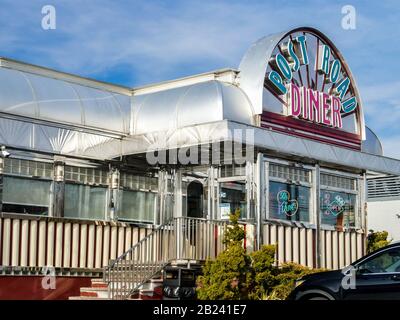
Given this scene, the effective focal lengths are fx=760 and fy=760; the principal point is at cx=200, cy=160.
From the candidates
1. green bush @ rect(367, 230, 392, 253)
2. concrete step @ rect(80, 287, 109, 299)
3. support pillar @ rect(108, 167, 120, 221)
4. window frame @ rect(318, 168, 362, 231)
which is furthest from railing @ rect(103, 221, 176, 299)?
green bush @ rect(367, 230, 392, 253)

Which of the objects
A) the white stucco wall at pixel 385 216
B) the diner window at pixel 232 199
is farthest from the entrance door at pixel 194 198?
the white stucco wall at pixel 385 216

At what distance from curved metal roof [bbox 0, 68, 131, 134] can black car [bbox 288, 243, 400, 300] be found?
7594 millimetres

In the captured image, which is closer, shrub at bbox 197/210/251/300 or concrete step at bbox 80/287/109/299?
shrub at bbox 197/210/251/300

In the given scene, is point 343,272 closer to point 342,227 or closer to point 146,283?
point 146,283

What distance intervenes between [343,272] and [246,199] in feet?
18.0

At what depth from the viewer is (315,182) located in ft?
58.6

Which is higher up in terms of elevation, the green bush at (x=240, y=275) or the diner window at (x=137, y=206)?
the diner window at (x=137, y=206)

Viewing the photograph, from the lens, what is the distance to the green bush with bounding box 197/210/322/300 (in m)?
14.7

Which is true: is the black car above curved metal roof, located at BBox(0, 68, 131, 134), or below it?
below

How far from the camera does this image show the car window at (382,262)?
11203mm

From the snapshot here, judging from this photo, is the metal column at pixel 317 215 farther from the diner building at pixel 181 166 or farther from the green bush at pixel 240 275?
the green bush at pixel 240 275

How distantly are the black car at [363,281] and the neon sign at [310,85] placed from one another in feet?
22.3

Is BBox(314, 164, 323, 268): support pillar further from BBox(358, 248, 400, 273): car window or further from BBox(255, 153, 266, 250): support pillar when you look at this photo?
BBox(358, 248, 400, 273): car window

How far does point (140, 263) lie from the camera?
1523 centimetres
